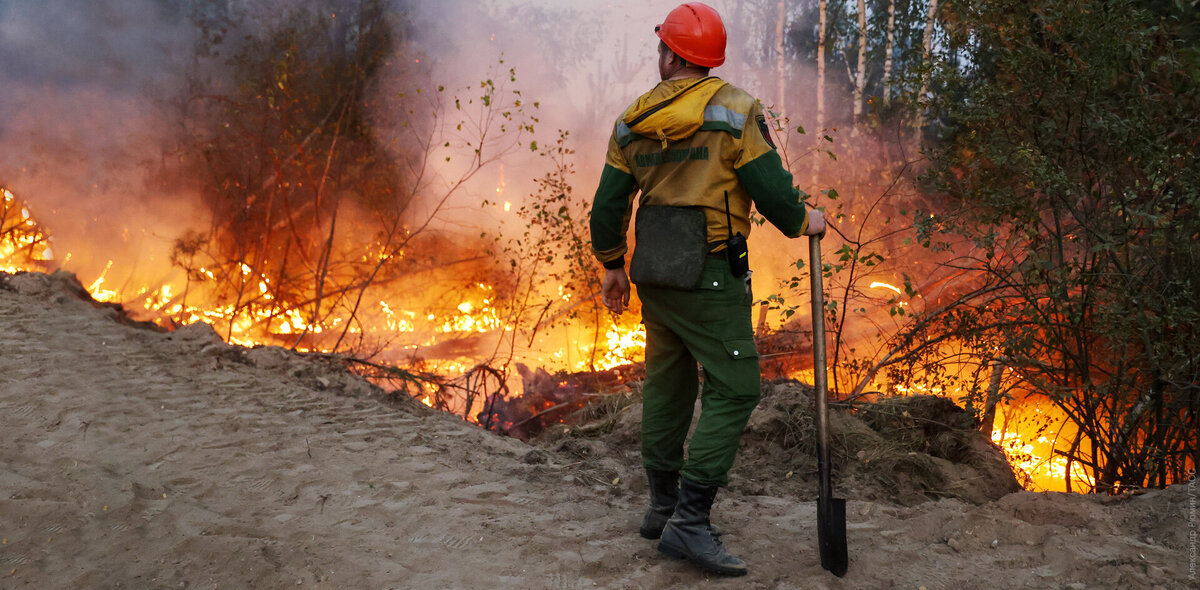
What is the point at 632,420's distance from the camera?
504 cm

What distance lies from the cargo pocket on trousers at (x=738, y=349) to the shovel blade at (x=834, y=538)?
1.95 feet

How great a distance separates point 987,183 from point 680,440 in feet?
11.2

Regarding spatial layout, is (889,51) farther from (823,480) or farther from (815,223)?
(823,480)

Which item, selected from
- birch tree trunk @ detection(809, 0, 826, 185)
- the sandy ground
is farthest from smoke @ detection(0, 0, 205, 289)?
birch tree trunk @ detection(809, 0, 826, 185)

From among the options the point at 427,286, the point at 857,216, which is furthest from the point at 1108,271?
the point at 427,286

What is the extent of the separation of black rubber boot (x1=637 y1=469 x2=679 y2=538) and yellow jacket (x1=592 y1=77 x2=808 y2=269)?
38.0 inches

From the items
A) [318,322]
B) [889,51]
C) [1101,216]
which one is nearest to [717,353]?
[1101,216]

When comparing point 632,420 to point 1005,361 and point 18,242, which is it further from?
point 18,242

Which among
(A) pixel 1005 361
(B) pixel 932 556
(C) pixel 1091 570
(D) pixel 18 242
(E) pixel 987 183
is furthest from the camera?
(D) pixel 18 242

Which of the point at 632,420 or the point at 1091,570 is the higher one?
the point at 632,420

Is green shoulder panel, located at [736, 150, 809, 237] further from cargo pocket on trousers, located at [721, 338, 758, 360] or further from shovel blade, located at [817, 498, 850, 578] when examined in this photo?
shovel blade, located at [817, 498, 850, 578]

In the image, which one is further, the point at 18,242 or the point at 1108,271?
the point at 18,242

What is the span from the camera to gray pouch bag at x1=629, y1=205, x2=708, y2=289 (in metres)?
2.86

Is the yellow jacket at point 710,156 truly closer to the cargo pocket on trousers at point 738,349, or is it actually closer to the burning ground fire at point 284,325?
the cargo pocket on trousers at point 738,349
